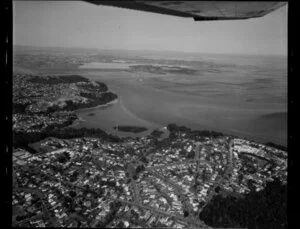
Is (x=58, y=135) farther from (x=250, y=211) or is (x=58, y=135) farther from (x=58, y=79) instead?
(x=250, y=211)

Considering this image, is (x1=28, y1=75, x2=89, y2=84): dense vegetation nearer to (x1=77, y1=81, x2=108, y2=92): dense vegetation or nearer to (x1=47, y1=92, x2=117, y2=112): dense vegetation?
(x1=77, y1=81, x2=108, y2=92): dense vegetation

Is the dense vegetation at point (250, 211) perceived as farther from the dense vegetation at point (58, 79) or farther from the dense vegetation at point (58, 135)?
the dense vegetation at point (58, 79)

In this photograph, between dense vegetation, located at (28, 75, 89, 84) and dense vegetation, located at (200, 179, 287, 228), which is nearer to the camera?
dense vegetation, located at (200, 179, 287, 228)

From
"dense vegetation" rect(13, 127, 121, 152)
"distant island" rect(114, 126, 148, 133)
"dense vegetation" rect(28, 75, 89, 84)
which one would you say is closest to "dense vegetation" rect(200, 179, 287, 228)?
"distant island" rect(114, 126, 148, 133)

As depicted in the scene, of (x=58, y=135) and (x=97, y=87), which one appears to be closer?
(x=58, y=135)

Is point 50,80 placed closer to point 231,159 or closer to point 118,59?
point 118,59

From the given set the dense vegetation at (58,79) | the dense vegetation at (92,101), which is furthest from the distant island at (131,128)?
the dense vegetation at (58,79)

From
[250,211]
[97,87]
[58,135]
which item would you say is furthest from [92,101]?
[250,211]

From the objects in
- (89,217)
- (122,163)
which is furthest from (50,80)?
(89,217)
